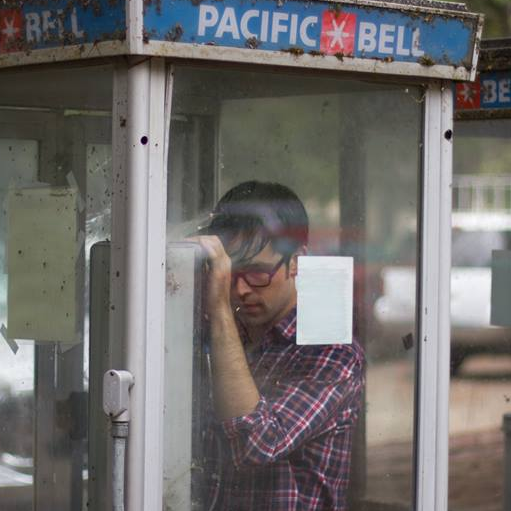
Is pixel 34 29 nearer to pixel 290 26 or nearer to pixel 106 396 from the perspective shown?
pixel 290 26

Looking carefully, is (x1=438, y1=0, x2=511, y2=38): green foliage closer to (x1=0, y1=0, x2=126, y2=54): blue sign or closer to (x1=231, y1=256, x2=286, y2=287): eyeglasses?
(x1=231, y1=256, x2=286, y2=287): eyeglasses

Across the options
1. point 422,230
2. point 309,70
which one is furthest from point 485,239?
point 309,70

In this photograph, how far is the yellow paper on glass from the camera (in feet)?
12.4

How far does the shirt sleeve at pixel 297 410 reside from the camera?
3.78 meters

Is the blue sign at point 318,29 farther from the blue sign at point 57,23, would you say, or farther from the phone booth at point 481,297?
the phone booth at point 481,297

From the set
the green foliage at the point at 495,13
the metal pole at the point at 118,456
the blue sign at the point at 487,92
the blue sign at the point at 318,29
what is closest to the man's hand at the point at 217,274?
the metal pole at the point at 118,456

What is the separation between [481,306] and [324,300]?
2884mm

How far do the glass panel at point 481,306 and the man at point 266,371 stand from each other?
8.28 feet

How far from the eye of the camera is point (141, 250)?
3449mm

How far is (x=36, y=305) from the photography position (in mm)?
3836

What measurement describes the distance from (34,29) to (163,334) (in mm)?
887

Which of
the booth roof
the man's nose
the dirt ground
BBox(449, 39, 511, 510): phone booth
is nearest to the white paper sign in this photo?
the man's nose

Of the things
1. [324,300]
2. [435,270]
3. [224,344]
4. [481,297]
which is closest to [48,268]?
[224,344]

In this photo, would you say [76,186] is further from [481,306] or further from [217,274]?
[481,306]
